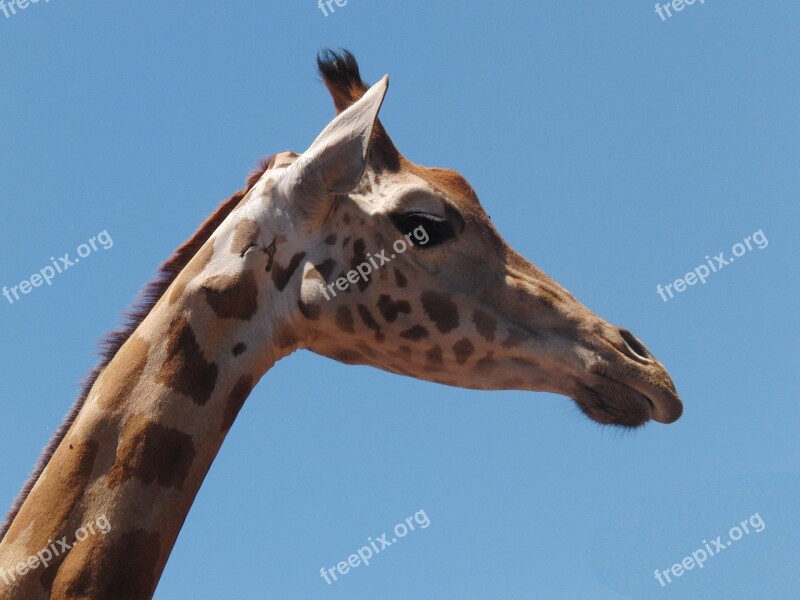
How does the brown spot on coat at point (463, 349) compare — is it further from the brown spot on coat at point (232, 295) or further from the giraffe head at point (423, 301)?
the brown spot on coat at point (232, 295)

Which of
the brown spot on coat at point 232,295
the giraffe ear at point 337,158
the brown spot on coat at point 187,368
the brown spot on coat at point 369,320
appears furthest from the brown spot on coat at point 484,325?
the brown spot on coat at point 187,368

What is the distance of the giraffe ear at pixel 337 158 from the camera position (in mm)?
4691

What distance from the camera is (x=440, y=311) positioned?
16.3 ft

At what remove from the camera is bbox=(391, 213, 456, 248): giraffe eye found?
16.5 ft

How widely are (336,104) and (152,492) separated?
2.66 m

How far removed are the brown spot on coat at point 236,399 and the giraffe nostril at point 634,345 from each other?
1.91 m

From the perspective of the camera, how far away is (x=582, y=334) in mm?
5012

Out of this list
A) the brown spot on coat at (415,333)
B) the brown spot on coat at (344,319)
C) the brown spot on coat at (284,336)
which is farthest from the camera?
the brown spot on coat at (415,333)

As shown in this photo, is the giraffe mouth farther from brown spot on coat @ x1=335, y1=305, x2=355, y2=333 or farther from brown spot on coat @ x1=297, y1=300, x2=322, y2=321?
brown spot on coat @ x1=297, y1=300, x2=322, y2=321

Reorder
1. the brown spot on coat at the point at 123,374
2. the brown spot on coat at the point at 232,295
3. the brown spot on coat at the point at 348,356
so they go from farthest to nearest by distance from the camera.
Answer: the brown spot on coat at the point at 348,356
the brown spot on coat at the point at 232,295
the brown spot on coat at the point at 123,374

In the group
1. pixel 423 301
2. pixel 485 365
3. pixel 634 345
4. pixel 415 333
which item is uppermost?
pixel 423 301

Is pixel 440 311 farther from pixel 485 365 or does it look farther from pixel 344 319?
pixel 344 319

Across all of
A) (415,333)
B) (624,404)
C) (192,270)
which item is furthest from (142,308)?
(624,404)

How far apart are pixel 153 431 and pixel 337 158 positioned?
5.02ft
